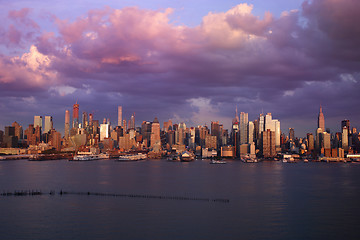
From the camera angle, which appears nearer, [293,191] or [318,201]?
[318,201]

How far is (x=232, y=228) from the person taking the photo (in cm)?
5262

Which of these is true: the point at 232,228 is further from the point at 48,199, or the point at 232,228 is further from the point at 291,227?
the point at 48,199

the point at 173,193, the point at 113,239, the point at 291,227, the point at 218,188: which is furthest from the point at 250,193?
the point at 113,239

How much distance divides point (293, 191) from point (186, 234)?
169 ft

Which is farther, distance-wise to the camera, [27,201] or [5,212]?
[27,201]

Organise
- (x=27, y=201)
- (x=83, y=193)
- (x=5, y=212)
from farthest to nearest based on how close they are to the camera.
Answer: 1. (x=83, y=193)
2. (x=27, y=201)
3. (x=5, y=212)

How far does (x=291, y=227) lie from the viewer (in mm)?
53125

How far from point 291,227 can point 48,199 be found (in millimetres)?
48448

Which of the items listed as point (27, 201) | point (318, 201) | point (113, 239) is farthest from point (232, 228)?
point (27, 201)

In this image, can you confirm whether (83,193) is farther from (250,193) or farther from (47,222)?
(250,193)

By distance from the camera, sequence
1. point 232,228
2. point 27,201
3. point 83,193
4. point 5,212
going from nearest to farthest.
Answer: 1. point 232,228
2. point 5,212
3. point 27,201
4. point 83,193

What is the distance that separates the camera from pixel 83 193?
277 ft

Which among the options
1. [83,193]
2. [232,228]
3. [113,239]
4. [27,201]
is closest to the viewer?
[113,239]

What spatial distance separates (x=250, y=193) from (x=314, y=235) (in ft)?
126
